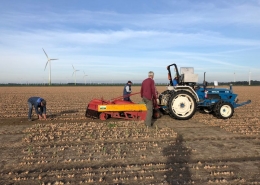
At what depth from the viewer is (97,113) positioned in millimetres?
10102

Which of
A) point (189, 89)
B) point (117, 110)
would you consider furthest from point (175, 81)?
point (117, 110)

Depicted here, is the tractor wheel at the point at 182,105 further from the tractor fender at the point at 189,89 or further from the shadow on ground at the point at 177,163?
the shadow on ground at the point at 177,163

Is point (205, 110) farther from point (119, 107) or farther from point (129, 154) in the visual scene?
point (129, 154)

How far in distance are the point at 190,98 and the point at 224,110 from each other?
171 centimetres

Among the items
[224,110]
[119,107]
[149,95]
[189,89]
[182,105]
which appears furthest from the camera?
[224,110]

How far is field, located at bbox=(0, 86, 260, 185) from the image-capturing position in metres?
4.56

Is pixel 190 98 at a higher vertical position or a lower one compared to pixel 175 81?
lower

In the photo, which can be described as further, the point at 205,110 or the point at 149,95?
the point at 205,110

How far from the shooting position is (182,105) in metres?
10.1

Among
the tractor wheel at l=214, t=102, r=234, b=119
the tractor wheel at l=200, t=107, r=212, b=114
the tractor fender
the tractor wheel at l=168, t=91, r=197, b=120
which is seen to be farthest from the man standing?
the tractor wheel at l=200, t=107, r=212, b=114

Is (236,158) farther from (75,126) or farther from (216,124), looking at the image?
(75,126)

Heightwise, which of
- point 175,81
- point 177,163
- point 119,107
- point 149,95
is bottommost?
point 177,163

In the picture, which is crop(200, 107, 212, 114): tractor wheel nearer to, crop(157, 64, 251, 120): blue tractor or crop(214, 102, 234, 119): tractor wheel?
crop(157, 64, 251, 120): blue tractor

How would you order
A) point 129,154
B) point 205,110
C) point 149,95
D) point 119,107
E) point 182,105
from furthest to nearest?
point 205,110, point 182,105, point 119,107, point 149,95, point 129,154
